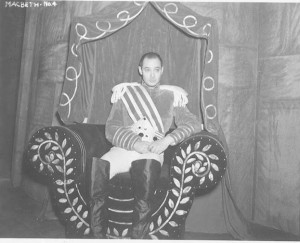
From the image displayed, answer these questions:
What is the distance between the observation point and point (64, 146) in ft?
5.67

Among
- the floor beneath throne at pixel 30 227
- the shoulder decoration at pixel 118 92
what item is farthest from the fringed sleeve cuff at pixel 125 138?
the floor beneath throne at pixel 30 227

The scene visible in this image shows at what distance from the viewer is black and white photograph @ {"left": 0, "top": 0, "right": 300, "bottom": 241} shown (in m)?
1.71

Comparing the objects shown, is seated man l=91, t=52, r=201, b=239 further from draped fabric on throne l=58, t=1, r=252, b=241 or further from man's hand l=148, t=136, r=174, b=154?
draped fabric on throne l=58, t=1, r=252, b=241

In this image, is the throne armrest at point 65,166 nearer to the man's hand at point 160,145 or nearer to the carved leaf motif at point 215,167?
the man's hand at point 160,145

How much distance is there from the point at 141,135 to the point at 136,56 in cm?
66

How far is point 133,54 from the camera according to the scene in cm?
233

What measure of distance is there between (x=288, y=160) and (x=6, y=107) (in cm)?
278

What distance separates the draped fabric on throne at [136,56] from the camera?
196cm

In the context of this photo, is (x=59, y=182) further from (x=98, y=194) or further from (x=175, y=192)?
(x=175, y=192)

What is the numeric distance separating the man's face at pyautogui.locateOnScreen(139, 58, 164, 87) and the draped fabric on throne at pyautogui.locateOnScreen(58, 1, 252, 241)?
0.86 ft

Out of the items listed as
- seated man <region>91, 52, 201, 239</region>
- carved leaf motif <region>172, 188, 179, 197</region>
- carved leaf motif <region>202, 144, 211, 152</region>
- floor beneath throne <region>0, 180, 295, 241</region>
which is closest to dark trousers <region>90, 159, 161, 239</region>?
seated man <region>91, 52, 201, 239</region>

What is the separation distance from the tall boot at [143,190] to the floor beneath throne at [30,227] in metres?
0.53

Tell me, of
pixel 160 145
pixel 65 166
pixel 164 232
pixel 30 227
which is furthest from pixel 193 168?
pixel 30 227

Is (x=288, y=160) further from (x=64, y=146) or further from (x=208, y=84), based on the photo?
(x=64, y=146)
